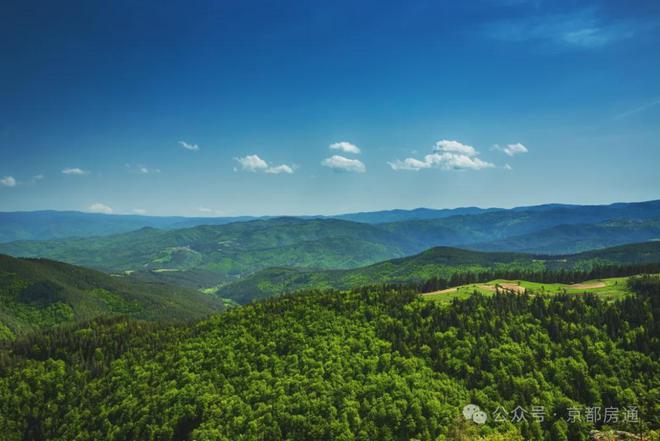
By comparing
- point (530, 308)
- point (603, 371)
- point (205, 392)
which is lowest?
point (205, 392)

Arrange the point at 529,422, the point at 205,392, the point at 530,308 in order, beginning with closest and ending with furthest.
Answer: the point at 529,422 → the point at 205,392 → the point at 530,308

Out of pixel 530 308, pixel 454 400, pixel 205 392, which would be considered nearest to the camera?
pixel 454 400

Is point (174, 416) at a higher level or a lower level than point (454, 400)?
lower

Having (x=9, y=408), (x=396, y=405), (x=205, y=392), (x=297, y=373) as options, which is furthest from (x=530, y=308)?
(x=9, y=408)

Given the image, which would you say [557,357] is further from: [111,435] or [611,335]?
[111,435]

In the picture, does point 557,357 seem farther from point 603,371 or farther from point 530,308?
point 530,308

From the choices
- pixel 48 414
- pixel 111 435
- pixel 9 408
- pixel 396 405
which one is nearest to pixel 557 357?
pixel 396 405

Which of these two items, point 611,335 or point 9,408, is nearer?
point 611,335
